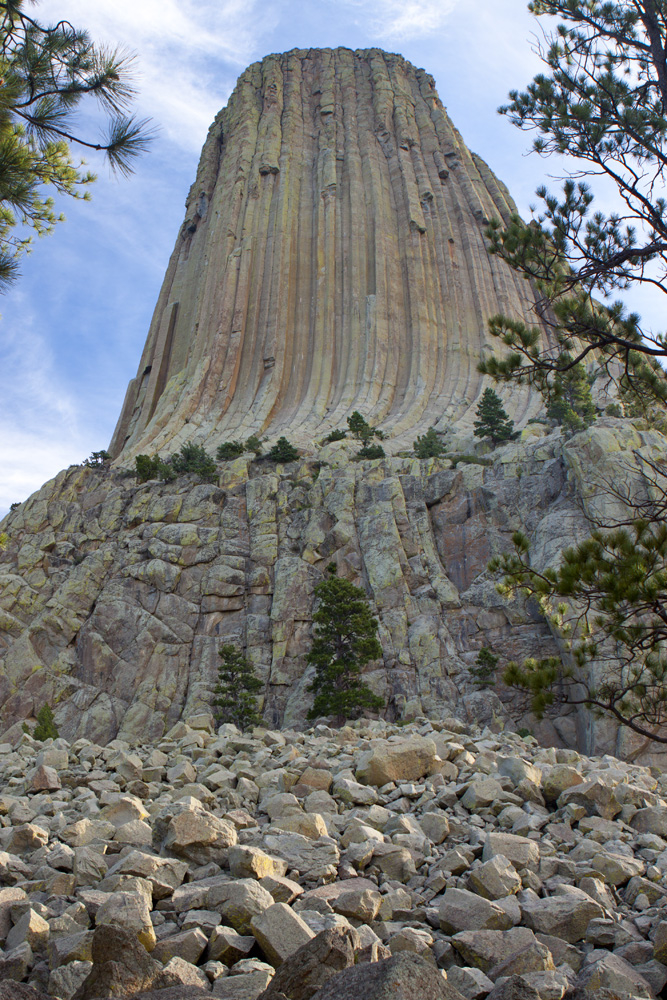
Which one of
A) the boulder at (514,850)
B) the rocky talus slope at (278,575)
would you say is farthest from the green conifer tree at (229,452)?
the boulder at (514,850)

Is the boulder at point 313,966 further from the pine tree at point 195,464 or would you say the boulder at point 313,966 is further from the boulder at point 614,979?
the pine tree at point 195,464

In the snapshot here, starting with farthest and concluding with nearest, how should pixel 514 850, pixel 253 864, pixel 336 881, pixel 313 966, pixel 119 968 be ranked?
pixel 514 850
pixel 336 881
pixel 253 864
pixel 119 968
pixel 313 966

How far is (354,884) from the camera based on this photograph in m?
5.70

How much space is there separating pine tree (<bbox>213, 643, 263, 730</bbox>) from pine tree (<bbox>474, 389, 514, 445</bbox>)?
19.8 meters

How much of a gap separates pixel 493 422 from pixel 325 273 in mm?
23960

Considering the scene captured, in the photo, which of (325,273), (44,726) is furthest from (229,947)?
(325,273)

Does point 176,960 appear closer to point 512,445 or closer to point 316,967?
point 316,967

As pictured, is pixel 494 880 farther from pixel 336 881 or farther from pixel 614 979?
pixel 614 979

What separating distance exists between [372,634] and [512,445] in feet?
51.6

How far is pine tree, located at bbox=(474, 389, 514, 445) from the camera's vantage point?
40500 mm

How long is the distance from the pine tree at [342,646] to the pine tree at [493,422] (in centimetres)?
1657

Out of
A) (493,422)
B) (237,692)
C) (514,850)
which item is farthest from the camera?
(493,422)

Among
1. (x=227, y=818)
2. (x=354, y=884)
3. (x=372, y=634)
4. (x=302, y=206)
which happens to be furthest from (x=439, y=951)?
(x=302, y=206)

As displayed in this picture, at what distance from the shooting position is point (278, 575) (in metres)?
33.3
